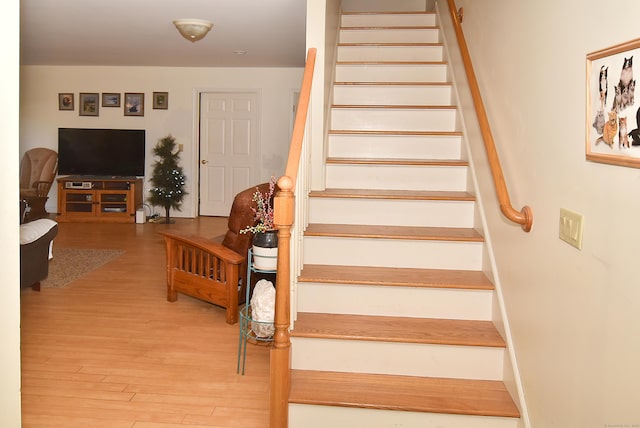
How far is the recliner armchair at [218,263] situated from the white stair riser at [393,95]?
0.95 metres

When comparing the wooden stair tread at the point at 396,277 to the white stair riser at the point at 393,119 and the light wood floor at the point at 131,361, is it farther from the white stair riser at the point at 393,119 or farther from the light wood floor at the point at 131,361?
the white stair riser at the point at 393,119

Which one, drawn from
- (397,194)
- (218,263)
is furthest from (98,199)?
(397,194)

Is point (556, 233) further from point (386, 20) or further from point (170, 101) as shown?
point (170, 101)

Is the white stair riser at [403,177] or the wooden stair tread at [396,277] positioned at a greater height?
the white stair riser at [403,177]

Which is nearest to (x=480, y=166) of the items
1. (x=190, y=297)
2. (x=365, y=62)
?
(x=365, y=62)

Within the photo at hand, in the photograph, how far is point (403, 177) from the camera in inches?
161

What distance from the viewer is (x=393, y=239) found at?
3.44m

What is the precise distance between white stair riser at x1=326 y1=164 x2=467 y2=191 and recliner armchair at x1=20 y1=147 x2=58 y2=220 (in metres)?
5.99

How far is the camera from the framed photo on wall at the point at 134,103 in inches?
377

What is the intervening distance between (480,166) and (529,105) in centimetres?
106

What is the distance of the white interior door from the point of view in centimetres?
955

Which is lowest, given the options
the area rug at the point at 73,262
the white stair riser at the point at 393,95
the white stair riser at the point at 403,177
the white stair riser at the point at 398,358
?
the area rug at the point at 73,262

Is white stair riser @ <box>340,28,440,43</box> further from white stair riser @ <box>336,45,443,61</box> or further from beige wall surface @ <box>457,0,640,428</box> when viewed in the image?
beige wall surface @ <box>457,0,640,428</box>

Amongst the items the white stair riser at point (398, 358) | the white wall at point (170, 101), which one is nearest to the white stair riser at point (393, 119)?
the white stair riser at point (398, 358)
